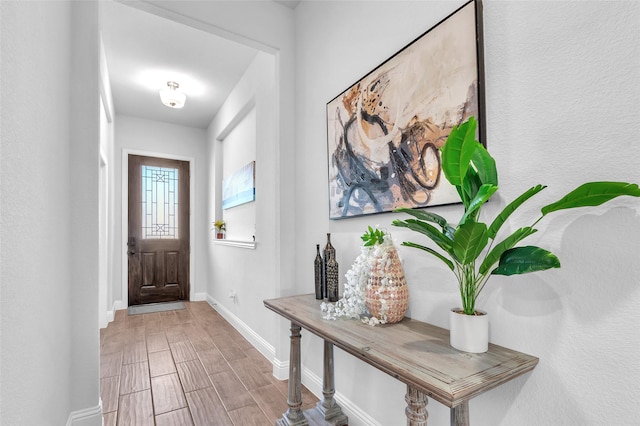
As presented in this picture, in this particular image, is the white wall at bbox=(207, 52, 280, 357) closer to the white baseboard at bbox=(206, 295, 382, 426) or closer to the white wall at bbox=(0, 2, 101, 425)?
the white baseboard at bbox=(206, 295, 382, 426)

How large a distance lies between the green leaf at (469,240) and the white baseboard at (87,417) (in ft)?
6.82

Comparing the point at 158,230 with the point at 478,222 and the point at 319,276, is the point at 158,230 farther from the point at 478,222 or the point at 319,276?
the point at 478,222

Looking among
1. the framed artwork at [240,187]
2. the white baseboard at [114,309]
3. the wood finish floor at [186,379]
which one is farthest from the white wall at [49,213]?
the white baseboard at [114,309]

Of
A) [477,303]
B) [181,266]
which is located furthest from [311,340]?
[181,266]

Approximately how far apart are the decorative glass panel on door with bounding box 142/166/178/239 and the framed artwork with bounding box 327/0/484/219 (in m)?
3.94

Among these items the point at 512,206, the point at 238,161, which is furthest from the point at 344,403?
the point at 238,161

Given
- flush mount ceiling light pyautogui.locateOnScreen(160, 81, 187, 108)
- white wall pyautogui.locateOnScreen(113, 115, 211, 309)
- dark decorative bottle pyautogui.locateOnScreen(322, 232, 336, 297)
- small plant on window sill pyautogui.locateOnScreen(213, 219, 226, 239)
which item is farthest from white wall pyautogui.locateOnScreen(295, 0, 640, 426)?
white wall pyautogui.locateOnScreen(113, 115, 211, 309)

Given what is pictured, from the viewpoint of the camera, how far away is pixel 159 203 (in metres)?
4.93

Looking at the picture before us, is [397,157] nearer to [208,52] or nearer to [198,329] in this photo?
[208,52]

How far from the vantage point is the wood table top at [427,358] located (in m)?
0.81

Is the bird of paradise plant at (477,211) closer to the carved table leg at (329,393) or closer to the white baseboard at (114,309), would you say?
the carved table leg at (329,393)

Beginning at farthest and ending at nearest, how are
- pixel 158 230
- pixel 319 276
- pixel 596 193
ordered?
1. pixel 158 230
2. pixel 319 276
3. pixel 596 193

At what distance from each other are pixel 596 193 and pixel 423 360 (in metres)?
0.64

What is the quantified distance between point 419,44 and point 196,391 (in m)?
2.52
